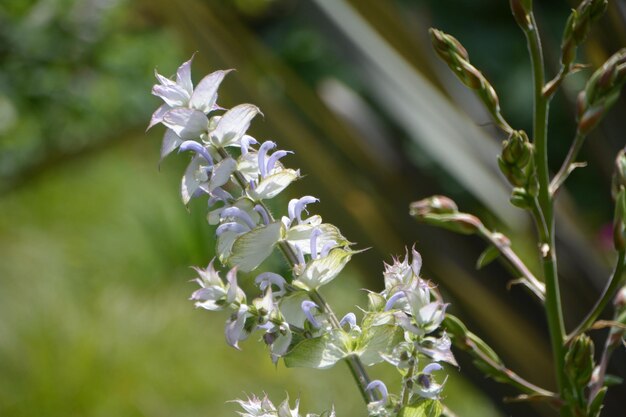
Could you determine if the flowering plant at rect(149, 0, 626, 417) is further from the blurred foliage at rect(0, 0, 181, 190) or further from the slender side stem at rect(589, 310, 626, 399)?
the blurred foliage at rect(0, 0, 181, 190)

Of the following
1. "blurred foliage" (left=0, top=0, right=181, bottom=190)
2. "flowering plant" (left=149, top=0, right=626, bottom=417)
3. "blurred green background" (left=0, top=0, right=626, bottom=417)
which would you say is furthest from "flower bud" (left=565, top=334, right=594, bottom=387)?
"blurred foliage" (left=0, top=0, right=181, bottom=190)

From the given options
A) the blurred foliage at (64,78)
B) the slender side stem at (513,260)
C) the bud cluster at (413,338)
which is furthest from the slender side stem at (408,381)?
the blurred foliage at (64,78)

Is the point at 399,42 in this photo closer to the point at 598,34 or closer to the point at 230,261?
the point at 598,34

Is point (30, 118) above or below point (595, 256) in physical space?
above

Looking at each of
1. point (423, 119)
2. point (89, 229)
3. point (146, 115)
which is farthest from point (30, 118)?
point (89, 229)

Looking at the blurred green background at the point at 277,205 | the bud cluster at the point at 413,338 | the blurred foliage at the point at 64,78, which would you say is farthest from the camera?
the blurred foliage at the point at 64,78

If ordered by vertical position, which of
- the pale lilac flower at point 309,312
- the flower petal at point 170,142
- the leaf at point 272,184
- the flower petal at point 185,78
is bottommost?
the pale lilac flower at point 309,312

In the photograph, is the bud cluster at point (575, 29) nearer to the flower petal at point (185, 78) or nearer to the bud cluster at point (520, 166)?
the bud cluster at point (520, 166)
